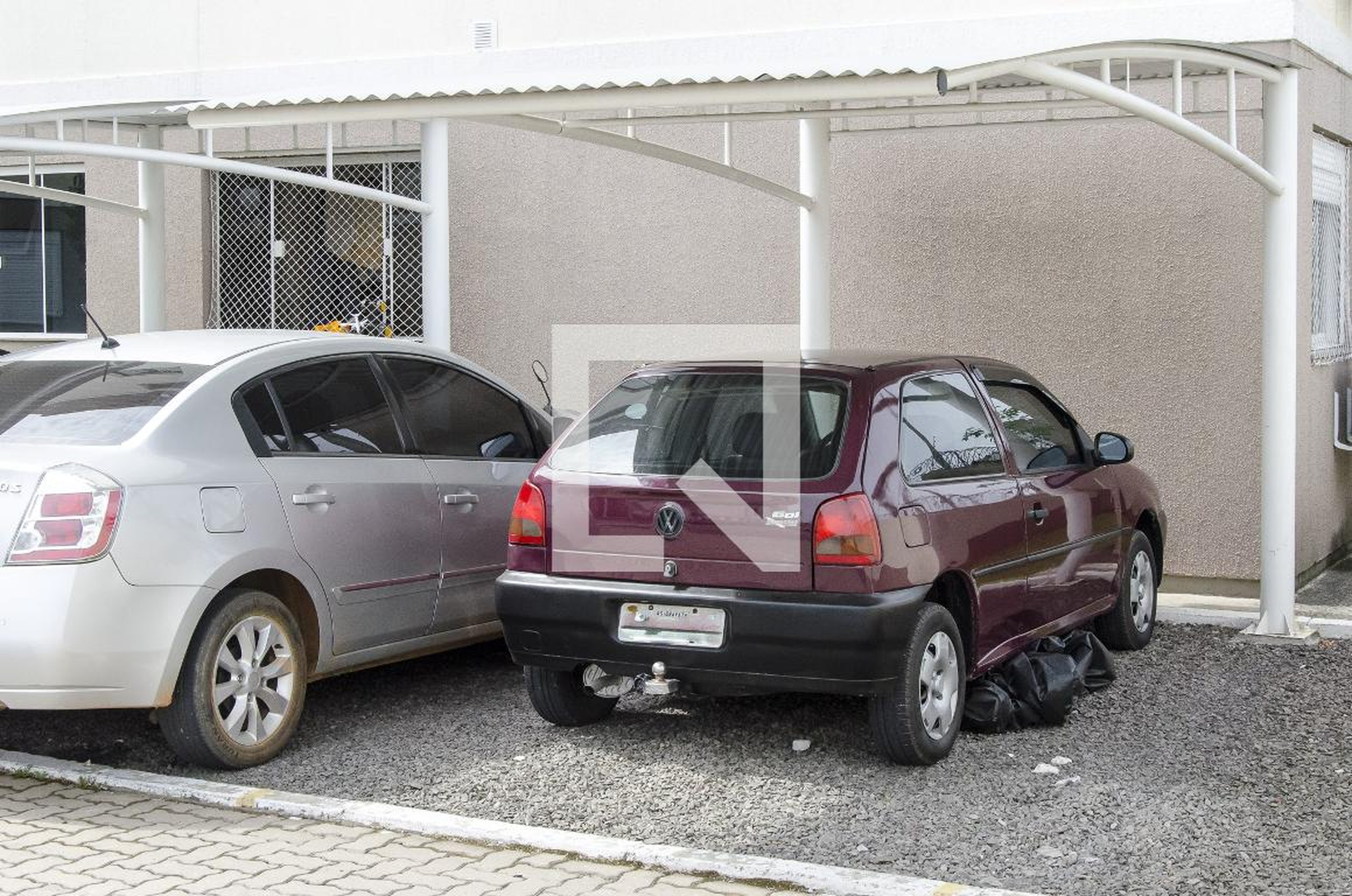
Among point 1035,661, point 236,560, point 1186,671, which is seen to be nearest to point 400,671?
point 236,560

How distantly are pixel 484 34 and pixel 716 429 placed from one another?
7.14 m

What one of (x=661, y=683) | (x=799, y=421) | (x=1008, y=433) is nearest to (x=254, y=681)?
(x=661, y=683)

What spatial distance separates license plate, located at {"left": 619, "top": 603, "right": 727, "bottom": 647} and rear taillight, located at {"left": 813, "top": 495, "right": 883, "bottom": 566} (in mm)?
431

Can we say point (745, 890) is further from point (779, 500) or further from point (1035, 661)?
point (1035, 661)

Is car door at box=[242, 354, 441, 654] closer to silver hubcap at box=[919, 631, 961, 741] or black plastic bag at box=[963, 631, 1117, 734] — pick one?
silver hubcap at box=[919, 631, 961, 741]

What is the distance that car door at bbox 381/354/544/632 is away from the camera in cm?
702

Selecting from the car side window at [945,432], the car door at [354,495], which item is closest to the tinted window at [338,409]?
the car door at [354,495]

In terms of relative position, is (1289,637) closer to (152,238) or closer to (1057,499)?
(1057,499)

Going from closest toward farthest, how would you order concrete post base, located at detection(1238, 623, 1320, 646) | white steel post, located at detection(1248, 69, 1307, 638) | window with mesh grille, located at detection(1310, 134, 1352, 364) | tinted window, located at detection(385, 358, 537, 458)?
1. tinted window, located at detection(385, 358, 537, 458)
2. concrete post base, located at detection(1238, 623, 1320, 646)
3. white steel post, located at detection(1248, 69, 1307, 638)
4. window with mesh grille, located at detection(1310, 134, 1352, 364)

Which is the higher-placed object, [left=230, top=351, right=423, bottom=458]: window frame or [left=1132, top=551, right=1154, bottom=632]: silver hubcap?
[left=230, top=351, right=423, bottom=458]: window frame

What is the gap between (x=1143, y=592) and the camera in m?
8.14

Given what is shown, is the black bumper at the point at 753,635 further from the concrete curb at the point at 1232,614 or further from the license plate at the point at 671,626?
the concrete curb at the point at 1232,614

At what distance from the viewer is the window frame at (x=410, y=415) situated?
6996 mm

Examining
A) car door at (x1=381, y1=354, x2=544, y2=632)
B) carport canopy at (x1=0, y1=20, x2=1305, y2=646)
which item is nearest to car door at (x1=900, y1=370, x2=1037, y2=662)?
carport canopy at (x1=0, y1=20, x2=1305, y2=646)
